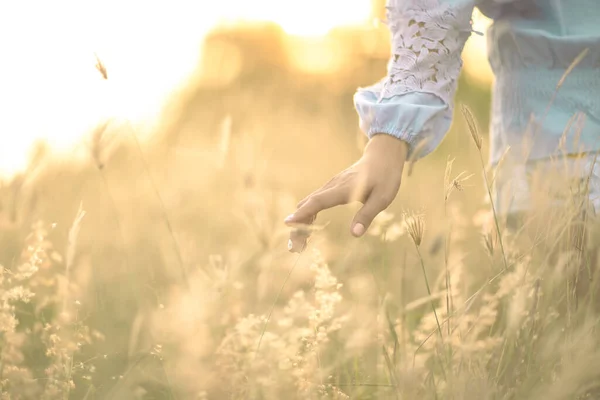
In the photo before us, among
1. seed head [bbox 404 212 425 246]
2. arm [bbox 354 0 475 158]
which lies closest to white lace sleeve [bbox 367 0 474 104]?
arm [bbox 354 0 475 158]

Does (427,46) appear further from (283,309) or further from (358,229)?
(283,309)

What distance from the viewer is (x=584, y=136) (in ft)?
4.23

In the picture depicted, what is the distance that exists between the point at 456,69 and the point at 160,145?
9.07ft

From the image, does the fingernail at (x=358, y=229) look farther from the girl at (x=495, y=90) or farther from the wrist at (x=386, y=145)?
the wrist at (x=386, y=145)

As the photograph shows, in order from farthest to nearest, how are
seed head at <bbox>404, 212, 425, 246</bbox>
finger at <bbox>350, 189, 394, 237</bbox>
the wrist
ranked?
the wrist < finger at <bbox>350, 189, 394, 237</bbox> < seed head at <bbox>404, 212, 425, 246</bbox>

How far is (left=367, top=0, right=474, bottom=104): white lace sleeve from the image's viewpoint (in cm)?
120

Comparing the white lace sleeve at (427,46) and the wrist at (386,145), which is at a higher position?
the white lace sleeve at (427,46)

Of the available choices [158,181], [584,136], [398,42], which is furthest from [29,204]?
[158,181]

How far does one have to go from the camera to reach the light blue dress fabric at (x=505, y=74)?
1.19 meters

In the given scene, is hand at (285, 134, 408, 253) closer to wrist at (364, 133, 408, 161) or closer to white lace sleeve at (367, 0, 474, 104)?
wrist at (364, 133, 408, 161)

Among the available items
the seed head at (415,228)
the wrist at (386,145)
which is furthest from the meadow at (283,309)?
the wrist at (386,145)

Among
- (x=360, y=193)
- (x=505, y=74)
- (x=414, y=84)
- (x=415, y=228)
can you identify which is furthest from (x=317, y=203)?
(x=505, y=74)

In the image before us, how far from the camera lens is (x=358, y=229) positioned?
0.98 metres

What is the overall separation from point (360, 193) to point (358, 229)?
2.4 inches
